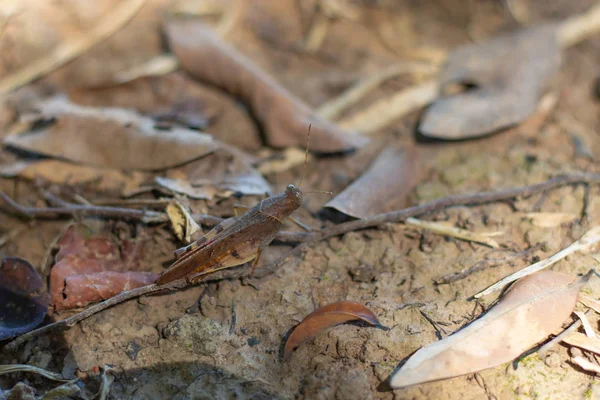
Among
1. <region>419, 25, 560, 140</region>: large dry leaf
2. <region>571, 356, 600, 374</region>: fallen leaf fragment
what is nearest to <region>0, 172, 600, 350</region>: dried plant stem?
<region>419, 25, 560, 140</region>: large dry leaf

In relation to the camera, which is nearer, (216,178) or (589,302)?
(589,302)

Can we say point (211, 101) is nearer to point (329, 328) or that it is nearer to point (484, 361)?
point (329, 328)

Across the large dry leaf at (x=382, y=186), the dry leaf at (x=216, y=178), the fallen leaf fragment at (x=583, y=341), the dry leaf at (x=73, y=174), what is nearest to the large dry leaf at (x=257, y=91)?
the large dry leaf at (x=382, y=186)

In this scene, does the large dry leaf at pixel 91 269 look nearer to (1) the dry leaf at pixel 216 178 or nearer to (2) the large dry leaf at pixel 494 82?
(1) the dry leaf at pixel 216 178

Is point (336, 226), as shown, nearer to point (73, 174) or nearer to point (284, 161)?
point (284, 161)

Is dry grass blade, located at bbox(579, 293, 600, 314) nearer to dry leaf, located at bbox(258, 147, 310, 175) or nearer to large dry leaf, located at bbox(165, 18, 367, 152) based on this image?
large dry leaf, located at bbox(165, 18, 367, 152)

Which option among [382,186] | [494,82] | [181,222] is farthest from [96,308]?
[494,82]
